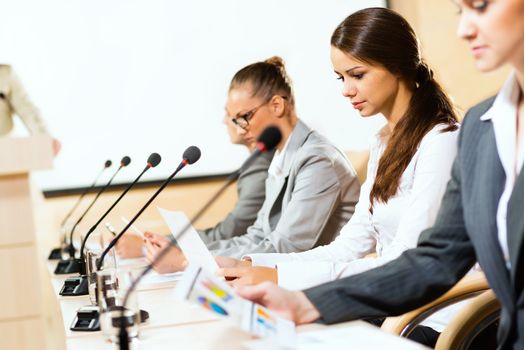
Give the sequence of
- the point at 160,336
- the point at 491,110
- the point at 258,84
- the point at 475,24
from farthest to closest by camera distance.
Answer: the point at 258,84
the point at 160,336
the point at 491,110
the point at 475,24

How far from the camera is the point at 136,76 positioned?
199 inches

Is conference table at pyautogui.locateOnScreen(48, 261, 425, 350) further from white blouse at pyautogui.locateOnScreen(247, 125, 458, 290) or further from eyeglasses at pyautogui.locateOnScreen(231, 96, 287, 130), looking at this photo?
eyeglasses at pyautogui.locateOnScreen(231, 96, 287, 130)

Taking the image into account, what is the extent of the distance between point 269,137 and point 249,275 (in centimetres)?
68

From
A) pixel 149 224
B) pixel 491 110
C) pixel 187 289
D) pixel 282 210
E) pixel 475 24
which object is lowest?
pixel 149 224

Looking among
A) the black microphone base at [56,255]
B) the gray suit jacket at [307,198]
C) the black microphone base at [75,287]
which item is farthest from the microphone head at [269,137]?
the black microphone base at [56,255]

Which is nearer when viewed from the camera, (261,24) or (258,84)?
(258,84)

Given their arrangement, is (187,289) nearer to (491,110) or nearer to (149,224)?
(491,110)

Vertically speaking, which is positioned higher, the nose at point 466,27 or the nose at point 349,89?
the nose at point 466,27

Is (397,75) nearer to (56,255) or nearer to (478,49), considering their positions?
(478,49)

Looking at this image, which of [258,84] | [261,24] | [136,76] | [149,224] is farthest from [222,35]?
[258,84]

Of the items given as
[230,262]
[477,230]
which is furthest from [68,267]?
[477,230]

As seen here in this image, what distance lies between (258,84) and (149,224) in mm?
1829

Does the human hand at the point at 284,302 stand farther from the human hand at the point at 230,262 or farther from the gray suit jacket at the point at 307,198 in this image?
the gray suit jacket at the point at 307,198

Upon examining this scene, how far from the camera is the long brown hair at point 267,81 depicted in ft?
10.9
